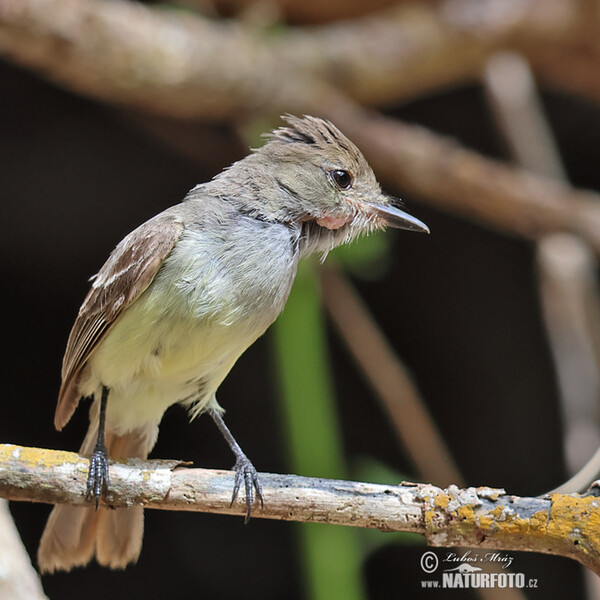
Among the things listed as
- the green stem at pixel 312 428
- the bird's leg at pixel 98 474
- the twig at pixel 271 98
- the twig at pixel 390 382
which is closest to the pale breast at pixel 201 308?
the bird's leg at pixel 98 474

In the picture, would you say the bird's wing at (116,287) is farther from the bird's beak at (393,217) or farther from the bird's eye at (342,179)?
the bird's beak at (393,217)

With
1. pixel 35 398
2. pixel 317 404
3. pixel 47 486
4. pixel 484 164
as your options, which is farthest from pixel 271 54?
pixel 47 486

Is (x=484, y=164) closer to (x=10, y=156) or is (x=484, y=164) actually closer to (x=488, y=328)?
(x=488, y=328)

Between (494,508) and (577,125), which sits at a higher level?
(577,125)

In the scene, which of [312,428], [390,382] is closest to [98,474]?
[312,428]

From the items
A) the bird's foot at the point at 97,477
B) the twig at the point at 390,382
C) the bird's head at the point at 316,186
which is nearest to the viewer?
the bird's foot at the point at 97,477

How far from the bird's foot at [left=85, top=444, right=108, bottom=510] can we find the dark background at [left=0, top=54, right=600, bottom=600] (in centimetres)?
216

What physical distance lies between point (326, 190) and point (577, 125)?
11.0 ft

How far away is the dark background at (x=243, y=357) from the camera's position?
447cm

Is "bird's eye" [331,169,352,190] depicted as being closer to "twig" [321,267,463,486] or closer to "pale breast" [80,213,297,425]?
"pale breast" [80,213,297,425]

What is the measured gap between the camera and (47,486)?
2.06 metres

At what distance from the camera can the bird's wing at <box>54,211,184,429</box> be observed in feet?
7.71

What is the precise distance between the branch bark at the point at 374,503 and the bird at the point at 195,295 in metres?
0.08

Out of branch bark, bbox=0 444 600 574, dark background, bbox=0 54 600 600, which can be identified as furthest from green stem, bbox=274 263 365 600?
branch bark, bbox=0 444 600 574
